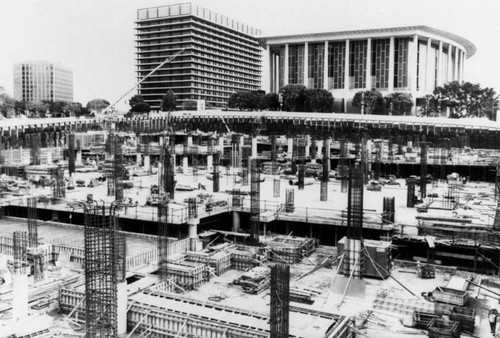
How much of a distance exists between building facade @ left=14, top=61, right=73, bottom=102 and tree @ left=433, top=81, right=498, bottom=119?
85948mm

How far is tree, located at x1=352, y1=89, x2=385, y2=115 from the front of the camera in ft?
220

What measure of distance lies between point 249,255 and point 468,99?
180 feet

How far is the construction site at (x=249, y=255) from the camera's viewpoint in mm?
13695

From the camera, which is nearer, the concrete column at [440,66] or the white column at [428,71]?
the white column at [428,71]

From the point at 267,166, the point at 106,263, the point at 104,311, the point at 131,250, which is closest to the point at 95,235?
the point at 106,263

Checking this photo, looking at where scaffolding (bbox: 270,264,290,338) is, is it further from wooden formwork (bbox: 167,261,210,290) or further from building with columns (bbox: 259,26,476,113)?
building with columns (bbox: 259,26,476,113)

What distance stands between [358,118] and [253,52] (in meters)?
65.7

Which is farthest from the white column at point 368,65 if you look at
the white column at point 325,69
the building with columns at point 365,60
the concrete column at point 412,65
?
the white column at point 325,69

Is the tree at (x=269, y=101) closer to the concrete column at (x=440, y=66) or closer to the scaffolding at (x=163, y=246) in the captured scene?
the concrete column at (x=440, y=66)

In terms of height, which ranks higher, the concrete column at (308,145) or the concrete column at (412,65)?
the concrete column at (412,65)

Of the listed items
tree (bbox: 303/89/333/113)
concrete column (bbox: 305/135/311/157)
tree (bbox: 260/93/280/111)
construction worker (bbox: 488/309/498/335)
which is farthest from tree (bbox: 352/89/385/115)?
construction worker (bbox: 488/309/498/335)

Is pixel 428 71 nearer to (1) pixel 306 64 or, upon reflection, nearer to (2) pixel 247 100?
(1) pixel 306 64

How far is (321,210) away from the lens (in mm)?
26469

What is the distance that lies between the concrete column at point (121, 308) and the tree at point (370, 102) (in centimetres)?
5662
